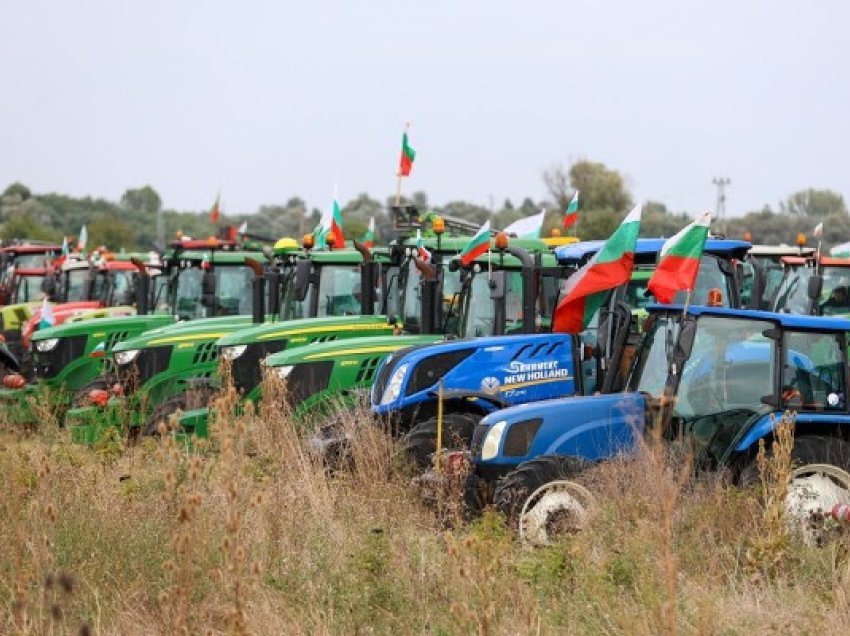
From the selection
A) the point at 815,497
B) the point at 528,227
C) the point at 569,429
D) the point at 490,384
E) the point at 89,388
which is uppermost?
the point at 528,227

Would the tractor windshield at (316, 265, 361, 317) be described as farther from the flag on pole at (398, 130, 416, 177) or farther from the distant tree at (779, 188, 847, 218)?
the distant tree at (779, 188, 847, 218)

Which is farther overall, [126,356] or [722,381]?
[126,356]

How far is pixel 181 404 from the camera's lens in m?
17.9

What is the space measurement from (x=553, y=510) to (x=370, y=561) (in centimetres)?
211

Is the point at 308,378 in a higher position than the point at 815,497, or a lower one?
higher

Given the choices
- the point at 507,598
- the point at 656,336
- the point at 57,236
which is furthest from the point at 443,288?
the point at 57,236

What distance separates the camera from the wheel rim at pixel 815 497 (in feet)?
35.0

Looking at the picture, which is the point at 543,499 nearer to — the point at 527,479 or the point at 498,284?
the point at 527,479

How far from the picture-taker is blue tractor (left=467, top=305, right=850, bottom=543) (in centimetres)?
1110

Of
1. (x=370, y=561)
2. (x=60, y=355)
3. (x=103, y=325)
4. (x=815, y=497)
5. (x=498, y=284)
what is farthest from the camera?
(x=103, y=325)

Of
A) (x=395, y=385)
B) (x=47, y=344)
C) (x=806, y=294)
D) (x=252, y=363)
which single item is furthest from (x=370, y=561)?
(x=47, y=344)

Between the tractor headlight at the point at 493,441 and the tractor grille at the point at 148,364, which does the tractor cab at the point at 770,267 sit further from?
the tractor headlight at the point at 493,441

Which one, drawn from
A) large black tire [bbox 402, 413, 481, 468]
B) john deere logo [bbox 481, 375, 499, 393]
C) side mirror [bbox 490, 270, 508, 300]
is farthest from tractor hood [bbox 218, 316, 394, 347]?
large black tire [bbox 402, 413, 481, 468]

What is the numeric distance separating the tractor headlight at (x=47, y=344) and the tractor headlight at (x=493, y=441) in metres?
10.9
